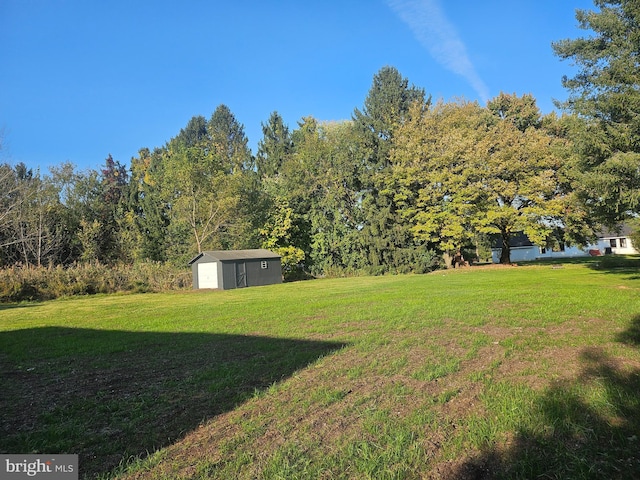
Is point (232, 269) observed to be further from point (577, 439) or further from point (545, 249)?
point (545, 249)

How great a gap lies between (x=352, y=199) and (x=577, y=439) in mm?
37688

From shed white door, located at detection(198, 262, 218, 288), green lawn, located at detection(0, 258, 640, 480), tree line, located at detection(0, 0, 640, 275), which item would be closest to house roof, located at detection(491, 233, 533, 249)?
tree line, located at detection(0, 0, 640, 275)

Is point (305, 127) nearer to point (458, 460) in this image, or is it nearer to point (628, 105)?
point (628, 105)

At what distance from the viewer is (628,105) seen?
45.0ft

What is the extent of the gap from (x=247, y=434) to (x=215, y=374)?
2284mm

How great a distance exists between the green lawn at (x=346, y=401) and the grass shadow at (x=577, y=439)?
15mm

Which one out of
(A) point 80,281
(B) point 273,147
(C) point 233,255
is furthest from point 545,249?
(A) point 80,281

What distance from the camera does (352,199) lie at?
40688mm

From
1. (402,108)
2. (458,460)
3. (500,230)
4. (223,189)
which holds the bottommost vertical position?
(458,460)

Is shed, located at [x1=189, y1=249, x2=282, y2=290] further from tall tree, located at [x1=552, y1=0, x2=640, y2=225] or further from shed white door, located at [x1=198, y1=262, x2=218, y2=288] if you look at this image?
tall tree, located at [x1=552, y1=0, x2=640, y2=225]

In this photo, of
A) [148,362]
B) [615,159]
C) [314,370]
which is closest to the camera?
[314,370]

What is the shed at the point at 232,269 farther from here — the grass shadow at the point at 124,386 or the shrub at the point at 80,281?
the grass shadow at the point at 124,386

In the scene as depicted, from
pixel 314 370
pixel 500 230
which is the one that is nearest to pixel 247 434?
pixel 314 370

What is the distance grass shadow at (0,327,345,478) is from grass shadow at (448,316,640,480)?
2.75 meters
